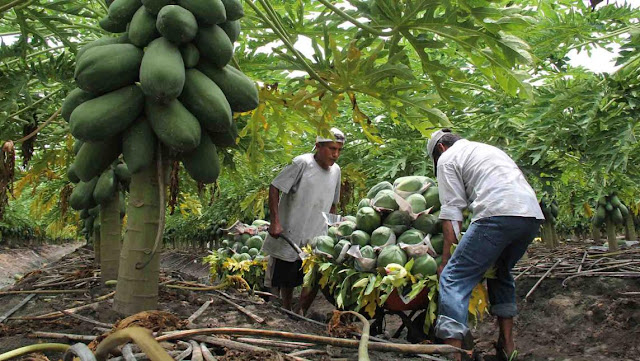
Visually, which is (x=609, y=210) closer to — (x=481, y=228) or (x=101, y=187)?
(x=481, y=228)

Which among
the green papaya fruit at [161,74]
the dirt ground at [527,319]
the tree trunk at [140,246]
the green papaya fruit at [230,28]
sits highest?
the green papaya fruit at [230,28]

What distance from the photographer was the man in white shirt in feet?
8.75

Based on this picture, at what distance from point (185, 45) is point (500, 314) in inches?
98.6

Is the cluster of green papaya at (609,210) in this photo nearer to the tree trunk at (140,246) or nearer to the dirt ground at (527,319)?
the dirt ground at (527,319)

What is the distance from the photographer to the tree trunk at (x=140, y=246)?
1.88 meters

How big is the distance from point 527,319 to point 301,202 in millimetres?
2482

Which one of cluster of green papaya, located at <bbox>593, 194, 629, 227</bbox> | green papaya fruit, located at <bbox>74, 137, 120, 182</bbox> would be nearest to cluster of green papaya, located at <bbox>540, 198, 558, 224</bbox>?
cluster of green papaya, located at <bbox>593, 194, 629, 227</bbox>

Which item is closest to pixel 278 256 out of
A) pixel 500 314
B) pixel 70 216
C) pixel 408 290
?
pixel 408 290

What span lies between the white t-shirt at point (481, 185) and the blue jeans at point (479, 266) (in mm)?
72

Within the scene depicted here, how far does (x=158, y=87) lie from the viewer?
1.64m

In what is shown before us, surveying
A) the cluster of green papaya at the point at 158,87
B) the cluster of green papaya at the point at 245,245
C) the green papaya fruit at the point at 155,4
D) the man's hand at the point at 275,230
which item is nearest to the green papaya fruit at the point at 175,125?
the cluster of green papaya at the point at 158,87

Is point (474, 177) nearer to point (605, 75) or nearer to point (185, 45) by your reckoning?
point (605, 75)

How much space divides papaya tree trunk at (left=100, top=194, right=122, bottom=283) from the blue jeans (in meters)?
1.93

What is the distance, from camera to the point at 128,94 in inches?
70.5
